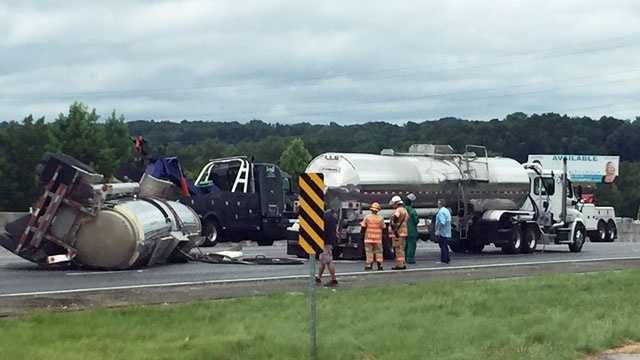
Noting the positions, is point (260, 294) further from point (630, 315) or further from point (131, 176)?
point (131, 176)

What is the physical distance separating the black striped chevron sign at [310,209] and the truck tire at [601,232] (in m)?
42.4

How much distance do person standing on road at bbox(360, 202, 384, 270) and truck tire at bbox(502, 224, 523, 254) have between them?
9.36 m

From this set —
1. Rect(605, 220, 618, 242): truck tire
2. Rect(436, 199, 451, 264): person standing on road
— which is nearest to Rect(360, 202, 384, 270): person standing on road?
Rect(436, 199, 451, 264): person standing on road

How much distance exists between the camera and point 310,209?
40.2 ft

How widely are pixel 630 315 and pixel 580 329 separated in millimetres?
2130

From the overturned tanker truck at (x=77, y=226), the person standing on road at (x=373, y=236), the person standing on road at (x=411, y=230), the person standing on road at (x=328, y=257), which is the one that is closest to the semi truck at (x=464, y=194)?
the person standing on road at (x=411, y=230)

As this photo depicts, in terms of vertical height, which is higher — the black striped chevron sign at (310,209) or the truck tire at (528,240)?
the black striped chevron sign at (310,209)

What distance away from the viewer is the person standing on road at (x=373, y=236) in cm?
2402

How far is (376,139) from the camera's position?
67.4 metres

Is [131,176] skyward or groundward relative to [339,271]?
skyward

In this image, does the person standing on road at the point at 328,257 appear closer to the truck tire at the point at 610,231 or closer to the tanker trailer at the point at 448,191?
the tanker trailer at the point at 448,191

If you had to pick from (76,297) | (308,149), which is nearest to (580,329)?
(76,297)

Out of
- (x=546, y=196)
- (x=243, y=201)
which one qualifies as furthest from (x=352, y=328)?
(x=546, y=196)

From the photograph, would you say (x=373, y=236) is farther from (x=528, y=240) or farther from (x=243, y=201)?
(x=243, y=201)
